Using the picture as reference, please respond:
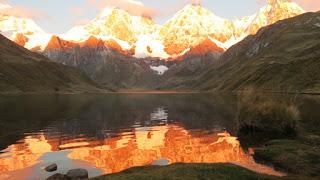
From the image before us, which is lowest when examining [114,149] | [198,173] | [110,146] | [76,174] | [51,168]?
[76,174]

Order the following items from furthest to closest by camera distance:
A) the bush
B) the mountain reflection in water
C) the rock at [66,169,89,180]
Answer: the bush
the mountain reflection in water
the rock at [66,169,89,180]

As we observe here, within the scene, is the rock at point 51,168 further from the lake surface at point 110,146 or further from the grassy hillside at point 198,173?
the grassy hillside at point 198,173

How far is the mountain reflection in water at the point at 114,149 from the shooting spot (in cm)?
4788

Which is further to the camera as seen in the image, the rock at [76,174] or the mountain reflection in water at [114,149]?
the mountain reflection in water at [114,149]

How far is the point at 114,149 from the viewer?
198ft

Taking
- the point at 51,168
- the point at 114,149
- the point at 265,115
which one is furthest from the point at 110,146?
the point at 265,115

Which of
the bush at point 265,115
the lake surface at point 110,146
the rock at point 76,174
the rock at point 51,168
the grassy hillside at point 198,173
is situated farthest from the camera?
the bush at point 265,115

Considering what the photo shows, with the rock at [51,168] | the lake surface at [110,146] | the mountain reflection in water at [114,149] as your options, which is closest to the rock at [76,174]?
the lake surface at [110,146]

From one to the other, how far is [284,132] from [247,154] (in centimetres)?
1375

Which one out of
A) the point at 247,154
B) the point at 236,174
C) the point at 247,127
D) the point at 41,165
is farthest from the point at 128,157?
the point at 247,127

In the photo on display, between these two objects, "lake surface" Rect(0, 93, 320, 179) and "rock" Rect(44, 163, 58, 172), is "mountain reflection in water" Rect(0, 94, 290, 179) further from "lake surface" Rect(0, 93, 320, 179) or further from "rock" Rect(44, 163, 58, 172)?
"rock" Rect(44, 163, 58, 172)

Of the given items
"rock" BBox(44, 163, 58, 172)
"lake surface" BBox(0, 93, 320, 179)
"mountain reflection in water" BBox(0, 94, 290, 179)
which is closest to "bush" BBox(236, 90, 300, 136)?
"lake surface" BBox(0, 93, 320, 179)

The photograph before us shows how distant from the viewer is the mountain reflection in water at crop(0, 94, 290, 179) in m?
47.9

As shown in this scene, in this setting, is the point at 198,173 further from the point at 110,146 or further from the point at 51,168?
the point at 110,146
